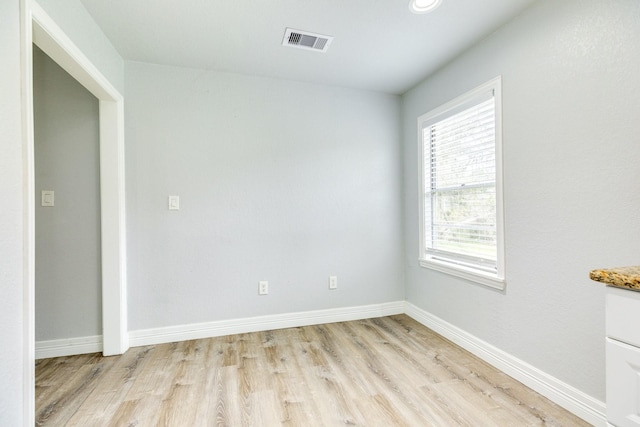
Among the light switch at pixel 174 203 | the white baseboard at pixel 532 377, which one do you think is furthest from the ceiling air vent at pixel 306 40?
the white baseboard at pixel 532 377

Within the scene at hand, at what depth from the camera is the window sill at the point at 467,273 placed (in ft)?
6.83

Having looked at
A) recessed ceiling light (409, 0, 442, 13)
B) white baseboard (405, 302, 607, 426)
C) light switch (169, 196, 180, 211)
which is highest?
recessed ceiling light (409, 0, 442, 13)

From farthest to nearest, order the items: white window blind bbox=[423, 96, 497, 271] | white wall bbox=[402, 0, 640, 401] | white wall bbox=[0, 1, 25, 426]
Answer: white window blind bbox=[423, 96, 497, 271], white wall bbox=[402, 0, 640, 401], white wall bbox=[0, 1, 25, 426]

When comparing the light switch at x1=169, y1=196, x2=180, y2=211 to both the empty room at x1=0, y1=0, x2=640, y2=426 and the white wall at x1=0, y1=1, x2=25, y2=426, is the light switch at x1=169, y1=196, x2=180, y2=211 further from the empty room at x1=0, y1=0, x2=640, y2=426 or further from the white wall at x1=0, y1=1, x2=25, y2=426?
the white wall at x1=0, y1=1, x2=25, y2=426

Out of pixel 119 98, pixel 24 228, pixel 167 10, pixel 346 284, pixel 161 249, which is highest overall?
pixel 167 10

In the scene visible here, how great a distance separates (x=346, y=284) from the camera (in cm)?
305

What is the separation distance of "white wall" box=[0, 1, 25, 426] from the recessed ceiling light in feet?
6.53

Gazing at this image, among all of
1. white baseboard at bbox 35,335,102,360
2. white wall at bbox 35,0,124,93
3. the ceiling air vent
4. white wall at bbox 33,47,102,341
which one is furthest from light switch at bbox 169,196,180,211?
the ceiling air vent

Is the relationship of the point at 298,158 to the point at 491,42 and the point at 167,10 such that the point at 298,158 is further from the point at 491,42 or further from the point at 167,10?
the point at 491,42

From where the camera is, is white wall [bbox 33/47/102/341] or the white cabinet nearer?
the white cabinet

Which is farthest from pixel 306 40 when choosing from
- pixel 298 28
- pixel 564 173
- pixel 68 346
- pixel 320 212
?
pixel 68 346

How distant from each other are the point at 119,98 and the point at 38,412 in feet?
7.08

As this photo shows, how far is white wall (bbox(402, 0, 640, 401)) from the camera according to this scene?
4.70ft

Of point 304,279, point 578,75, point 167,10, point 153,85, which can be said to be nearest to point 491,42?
point 578,75
